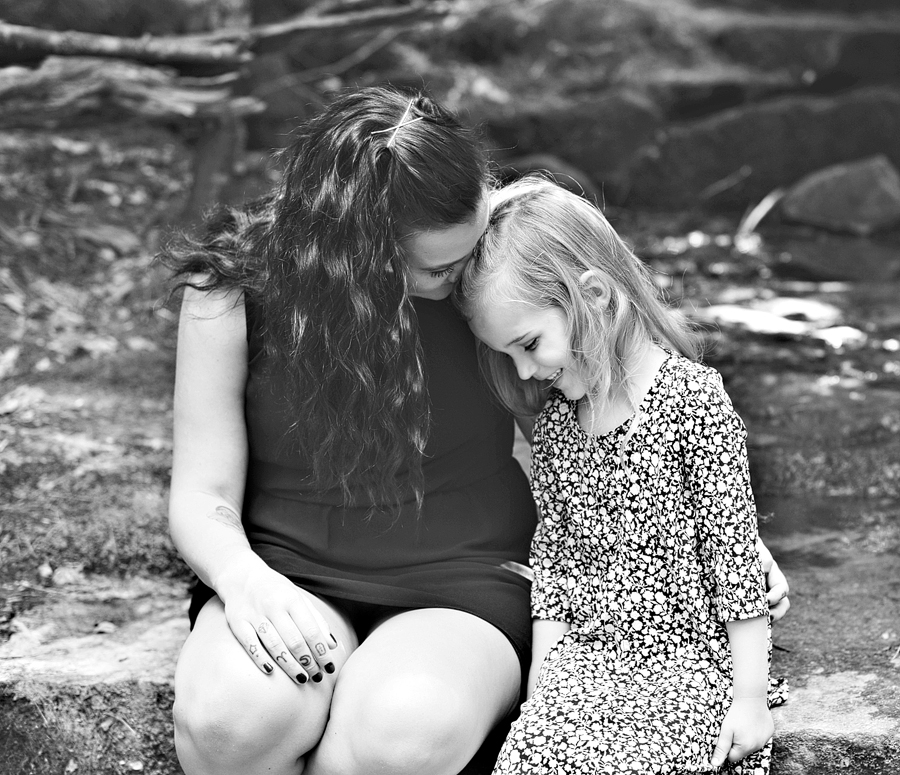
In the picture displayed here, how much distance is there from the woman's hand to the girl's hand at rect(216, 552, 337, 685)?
719mm

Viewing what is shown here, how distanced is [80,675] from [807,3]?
6.09m

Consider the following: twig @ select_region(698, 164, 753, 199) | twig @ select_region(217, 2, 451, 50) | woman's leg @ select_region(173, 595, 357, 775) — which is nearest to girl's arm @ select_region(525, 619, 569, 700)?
woman's leg @ select_region(173, 595, 357, 775)

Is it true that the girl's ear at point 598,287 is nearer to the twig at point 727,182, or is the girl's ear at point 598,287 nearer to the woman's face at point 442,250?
the woman's face at point 442,250

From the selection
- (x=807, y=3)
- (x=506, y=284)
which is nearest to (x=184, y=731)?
(x=506, y=284)

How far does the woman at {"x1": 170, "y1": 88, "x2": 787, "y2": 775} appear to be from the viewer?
1580 millimetres

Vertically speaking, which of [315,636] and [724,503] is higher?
[724,503]

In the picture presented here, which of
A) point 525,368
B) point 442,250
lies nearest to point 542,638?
point 525,368

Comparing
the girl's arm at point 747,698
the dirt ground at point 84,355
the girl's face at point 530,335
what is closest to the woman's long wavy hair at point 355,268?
the girl's face at point 530,335

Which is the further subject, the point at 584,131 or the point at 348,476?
the point at 584,131

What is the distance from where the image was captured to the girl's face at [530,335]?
5.64 ft

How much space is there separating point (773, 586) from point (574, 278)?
614 mm

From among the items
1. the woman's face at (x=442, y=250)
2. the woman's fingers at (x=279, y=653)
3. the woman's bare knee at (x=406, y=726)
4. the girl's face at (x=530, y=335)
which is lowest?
the woman's bare knee at (x=406, y=726)

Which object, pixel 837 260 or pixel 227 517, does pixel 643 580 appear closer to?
pixel 227 517

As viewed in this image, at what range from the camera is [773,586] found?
1770mm
